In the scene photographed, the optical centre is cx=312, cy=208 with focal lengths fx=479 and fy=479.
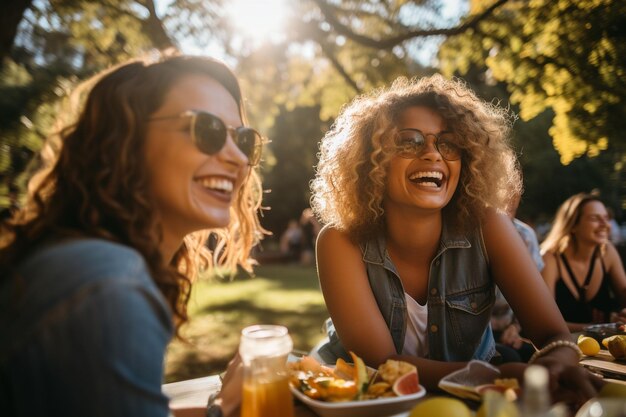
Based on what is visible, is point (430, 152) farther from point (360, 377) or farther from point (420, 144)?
point (360, 377)

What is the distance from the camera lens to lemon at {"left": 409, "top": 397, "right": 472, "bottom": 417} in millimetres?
1077

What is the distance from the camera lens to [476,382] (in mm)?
1505

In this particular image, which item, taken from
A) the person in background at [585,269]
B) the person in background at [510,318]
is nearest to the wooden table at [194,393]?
the person in background at [510,318]

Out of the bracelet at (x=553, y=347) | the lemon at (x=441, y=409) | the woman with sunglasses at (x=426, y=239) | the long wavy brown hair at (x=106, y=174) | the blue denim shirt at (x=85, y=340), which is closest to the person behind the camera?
the blue denim shirt at (x=85, y=340)

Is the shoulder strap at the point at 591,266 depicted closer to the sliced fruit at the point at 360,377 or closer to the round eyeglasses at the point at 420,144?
the round eyeglasses at the point at 420,144

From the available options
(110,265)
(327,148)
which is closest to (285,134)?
(327,148)

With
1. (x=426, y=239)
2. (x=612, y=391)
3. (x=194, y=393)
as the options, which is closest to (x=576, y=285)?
(x=426, y=239)

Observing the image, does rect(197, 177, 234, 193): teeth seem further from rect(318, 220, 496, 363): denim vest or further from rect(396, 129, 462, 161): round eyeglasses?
rect(396, 129, 462, 161): round eyeglasses

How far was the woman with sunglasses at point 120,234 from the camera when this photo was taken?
911mm

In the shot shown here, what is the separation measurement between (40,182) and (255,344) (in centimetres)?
81

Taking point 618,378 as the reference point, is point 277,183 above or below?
above

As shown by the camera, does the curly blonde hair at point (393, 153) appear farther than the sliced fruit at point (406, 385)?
Yes

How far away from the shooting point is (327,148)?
287 centimetres

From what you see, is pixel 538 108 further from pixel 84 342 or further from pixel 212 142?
pixel 84 342
